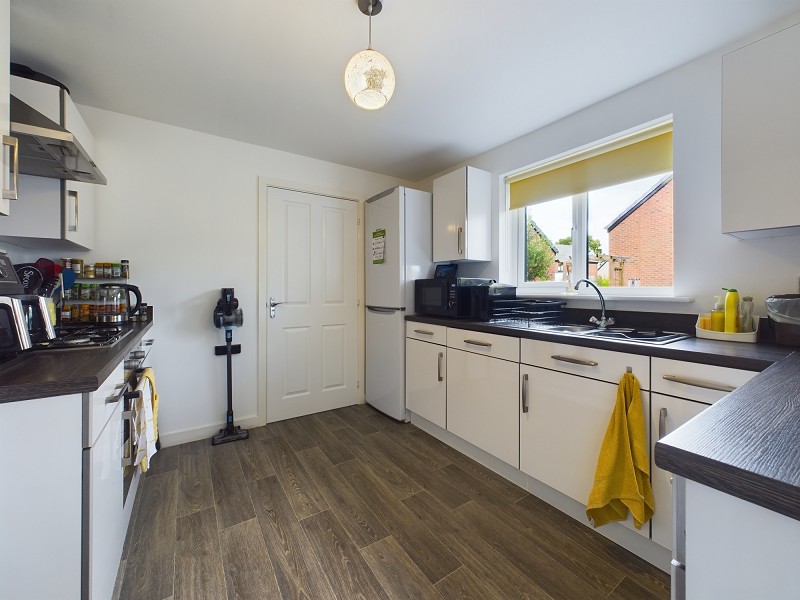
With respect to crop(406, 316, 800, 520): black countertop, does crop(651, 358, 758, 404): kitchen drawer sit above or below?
below

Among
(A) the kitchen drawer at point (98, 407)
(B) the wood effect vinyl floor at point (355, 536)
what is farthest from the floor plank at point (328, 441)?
(A) the kitchen drawer at point (98, 407)

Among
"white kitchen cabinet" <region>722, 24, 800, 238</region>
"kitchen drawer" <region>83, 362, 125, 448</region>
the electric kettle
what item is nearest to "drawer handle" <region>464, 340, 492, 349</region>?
"white kitchen cabinet" <region>722, 24, 800, 238</region>

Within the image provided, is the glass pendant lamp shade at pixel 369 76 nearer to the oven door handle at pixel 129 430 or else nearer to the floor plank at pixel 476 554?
the oven door handle at pixel 129 430

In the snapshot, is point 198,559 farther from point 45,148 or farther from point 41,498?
point 45,148

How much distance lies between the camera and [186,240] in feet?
8.12

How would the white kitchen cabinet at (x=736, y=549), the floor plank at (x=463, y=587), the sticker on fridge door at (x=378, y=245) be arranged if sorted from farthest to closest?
the sticker on fridge door at (x=378, y=245), the floor plank at (x=463, y=587), the white kitchen cabinet at (x=736, y=549)

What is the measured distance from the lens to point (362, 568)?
137cm

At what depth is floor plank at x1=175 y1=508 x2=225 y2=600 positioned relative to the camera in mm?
1269

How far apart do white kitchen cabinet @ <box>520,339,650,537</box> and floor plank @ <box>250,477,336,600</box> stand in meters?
1.17

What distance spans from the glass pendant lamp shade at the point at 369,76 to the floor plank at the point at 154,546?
→ 2092 millimetres

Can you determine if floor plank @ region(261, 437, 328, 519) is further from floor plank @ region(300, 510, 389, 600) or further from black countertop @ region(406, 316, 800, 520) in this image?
black countertop @ region(406, 316, 800, 520)

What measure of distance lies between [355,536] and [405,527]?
9.6 inches

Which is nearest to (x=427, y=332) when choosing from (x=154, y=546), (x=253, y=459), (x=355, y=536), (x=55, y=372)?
(x=355, y=536)

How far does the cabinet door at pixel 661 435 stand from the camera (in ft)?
4.18
